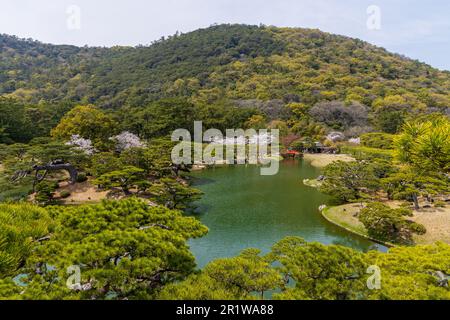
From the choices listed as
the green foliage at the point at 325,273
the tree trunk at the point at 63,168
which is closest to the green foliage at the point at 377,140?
the tree trunk at the point at 63,168

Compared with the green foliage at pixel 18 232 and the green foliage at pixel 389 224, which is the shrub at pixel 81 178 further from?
the green foliage at pixel 389 224

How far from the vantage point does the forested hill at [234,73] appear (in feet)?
217

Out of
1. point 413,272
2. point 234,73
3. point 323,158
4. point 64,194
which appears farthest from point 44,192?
point 234,73

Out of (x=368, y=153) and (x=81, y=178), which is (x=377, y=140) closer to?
(x=368, y=153)

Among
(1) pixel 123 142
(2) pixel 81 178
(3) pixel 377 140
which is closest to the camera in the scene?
(2) pixel 81 178

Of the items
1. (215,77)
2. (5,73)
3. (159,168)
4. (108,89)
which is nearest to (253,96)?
(215,77)

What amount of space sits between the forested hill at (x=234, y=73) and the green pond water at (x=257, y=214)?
34362mm

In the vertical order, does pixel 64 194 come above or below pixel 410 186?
below

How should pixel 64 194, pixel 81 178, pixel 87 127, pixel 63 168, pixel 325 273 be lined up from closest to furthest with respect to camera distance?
pixel 325 273 → pixel 64 194 → pixel 63 168 → pixel 81 178 → pixel 87 127

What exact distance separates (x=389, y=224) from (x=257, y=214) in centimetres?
747

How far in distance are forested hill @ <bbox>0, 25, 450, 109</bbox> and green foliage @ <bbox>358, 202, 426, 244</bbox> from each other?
4603 cm

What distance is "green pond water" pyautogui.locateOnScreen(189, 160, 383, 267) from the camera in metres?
15.2

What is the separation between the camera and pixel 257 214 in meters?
19.7

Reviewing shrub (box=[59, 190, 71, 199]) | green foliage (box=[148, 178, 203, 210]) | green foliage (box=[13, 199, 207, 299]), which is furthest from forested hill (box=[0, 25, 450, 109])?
green foliage (box=[13, 199, 207, 299])
